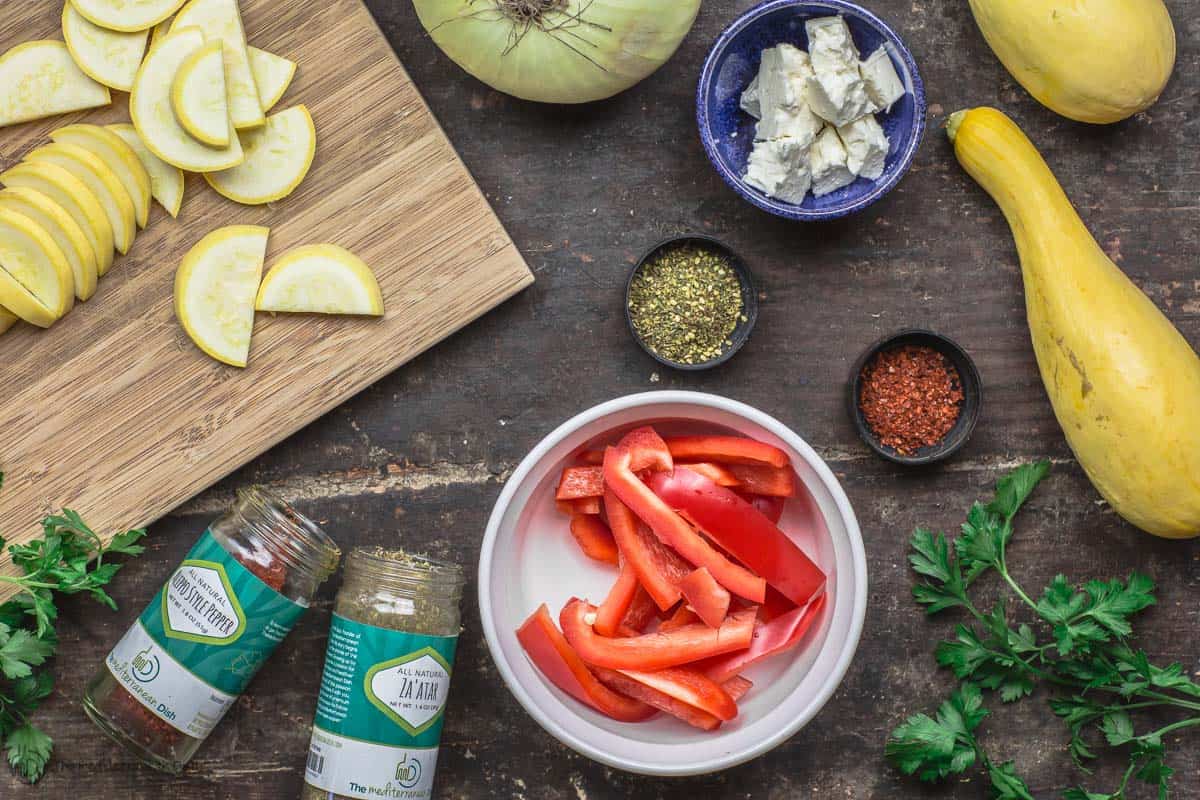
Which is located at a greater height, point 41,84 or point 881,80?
point 41,84

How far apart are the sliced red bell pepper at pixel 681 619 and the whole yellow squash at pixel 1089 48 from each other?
47.4 inches

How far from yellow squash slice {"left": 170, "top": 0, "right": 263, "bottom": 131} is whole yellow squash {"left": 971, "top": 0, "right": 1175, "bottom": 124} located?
141 cm

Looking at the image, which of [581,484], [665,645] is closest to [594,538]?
[581,484]

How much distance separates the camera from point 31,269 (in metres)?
1.75

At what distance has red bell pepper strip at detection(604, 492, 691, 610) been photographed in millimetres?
1705

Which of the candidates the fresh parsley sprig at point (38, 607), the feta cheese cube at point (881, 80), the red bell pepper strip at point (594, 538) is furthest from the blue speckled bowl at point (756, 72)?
the fresh parsley sprig at point (38, 607)

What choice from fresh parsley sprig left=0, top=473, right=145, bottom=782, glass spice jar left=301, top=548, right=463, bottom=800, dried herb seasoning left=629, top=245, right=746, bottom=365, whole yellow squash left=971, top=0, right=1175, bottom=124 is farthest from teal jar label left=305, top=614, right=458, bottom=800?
whole yellow squash left=971, top=0, right=1175, bottom=124

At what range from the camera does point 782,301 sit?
1.94 m

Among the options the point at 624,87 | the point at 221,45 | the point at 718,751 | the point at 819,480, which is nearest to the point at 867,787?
the point at 718,751

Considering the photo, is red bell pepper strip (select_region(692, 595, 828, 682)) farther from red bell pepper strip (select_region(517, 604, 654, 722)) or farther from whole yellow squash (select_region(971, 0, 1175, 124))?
whole yellow squash (select_region(971, 0, 1175, 124))

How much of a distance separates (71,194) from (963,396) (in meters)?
1.74

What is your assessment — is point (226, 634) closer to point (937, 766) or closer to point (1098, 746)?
point (937, 766)

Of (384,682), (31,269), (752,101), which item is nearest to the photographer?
(384,682)

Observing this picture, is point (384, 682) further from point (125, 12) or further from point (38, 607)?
point (125, 12)
